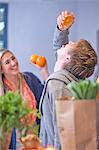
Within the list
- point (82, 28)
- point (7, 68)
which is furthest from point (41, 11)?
point (7, 68)

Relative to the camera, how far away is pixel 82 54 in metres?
1.44

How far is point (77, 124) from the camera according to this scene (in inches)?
40.1

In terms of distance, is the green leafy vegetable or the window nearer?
the green leafy vegetable

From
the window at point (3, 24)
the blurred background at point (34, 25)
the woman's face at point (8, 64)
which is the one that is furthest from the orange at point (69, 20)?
the window at point (3, 24)

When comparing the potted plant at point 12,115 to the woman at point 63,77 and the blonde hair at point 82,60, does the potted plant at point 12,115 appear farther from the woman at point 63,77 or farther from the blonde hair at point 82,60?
the blonde hair at point 82,60

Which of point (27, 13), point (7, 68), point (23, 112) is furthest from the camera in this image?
point (27, 13)

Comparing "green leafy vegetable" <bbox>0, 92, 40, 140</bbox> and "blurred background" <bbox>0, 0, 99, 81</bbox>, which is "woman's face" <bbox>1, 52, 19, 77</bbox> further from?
"blurred background" <bbox>0, 0, 99, 81</bbox>

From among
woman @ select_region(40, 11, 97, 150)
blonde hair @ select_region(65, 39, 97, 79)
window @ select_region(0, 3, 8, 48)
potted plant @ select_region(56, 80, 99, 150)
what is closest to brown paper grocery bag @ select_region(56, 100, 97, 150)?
potted plant @ select_region(56, 80, 99, 150)

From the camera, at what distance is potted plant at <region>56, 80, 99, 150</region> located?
102 cm

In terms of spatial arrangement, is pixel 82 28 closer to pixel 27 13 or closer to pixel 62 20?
pixel 27 13

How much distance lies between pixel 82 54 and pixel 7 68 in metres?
0.97

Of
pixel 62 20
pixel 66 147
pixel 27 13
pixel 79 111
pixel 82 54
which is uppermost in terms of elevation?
pixel 27 13

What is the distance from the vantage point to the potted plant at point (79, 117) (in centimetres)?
102

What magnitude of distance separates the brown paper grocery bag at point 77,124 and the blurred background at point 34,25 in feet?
13.3
